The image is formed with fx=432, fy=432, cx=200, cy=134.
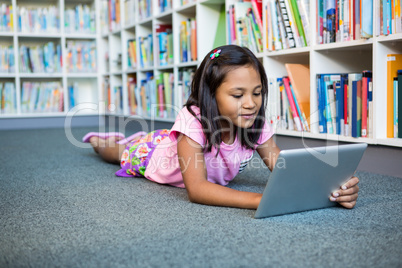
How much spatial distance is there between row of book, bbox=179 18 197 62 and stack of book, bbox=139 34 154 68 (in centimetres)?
48

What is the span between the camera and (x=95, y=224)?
101cm

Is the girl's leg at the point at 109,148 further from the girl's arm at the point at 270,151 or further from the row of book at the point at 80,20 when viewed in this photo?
the row of book at the point at 80,20

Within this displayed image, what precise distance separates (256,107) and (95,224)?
1.72ft

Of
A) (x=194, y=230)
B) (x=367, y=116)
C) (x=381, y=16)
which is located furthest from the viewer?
(x=367, y=116)

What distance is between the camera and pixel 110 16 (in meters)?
4.07

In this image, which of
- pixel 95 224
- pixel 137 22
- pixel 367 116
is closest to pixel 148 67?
pixel 137 22

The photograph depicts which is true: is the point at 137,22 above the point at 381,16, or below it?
above

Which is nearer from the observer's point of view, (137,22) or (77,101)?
(137,22)

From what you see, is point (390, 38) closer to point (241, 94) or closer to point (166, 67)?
point (241, 94)

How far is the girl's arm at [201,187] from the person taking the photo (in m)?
1.08

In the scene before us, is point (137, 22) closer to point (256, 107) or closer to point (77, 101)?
point (77, 101)

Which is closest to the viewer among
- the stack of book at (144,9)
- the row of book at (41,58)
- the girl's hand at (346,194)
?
the girl's hand at (346,194)

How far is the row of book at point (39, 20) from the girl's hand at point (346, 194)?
12.2 ft

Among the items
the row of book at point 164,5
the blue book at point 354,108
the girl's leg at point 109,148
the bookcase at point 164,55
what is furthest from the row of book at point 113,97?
the blue book at point 354,108
